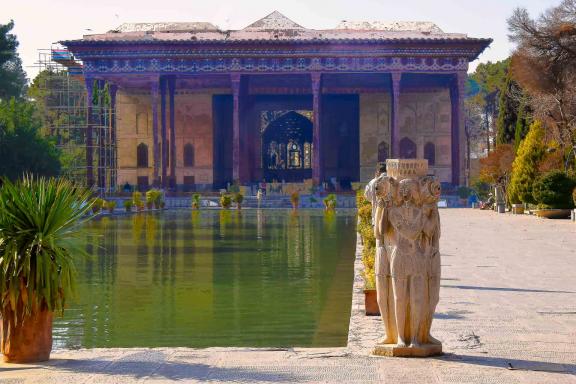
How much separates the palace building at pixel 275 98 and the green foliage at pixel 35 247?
4396 centimetres

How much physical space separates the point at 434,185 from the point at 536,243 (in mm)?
13065

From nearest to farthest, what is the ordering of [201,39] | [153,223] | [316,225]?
[316,225]
[153,223]
[201,39]

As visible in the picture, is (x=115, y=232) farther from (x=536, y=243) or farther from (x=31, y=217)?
(x=31, y=217)

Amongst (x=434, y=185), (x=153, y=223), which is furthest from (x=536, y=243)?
(x=153, y=223)

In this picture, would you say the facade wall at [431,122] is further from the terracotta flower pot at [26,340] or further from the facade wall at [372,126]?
the terracotta flower pot at [26,340]

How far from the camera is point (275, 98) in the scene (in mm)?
59781

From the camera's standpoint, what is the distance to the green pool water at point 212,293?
9609 mm

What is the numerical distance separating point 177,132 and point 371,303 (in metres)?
49.1

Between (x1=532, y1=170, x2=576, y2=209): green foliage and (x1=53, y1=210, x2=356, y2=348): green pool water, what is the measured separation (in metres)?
11.3

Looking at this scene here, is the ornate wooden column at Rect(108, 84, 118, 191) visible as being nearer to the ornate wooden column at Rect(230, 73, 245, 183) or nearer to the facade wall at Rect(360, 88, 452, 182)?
the ornate wooden column at Rect(230, 73, 245, 183)

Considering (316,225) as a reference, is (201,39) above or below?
above

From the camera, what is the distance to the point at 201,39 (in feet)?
174

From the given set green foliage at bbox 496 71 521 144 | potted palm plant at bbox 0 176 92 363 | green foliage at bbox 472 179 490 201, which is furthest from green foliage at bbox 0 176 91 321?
green foliage at bbox 472 179 490 201

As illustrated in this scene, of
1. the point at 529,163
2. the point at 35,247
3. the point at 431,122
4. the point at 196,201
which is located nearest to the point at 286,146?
the point at 431,122
